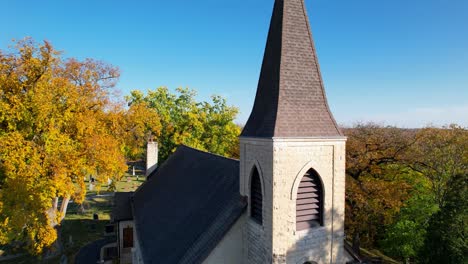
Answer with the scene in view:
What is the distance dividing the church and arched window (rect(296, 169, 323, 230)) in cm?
3

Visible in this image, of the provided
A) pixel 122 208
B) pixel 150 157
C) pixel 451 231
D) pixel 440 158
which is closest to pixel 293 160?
pixel 451 231

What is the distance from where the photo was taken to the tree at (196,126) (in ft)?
111

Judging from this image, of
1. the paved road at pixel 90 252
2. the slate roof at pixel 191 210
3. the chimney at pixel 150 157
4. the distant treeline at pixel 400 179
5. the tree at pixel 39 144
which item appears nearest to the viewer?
the slate roof at pixel 191 210

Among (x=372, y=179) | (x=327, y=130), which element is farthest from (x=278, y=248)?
(x=372, y=179)

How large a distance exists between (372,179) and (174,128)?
23.5 m

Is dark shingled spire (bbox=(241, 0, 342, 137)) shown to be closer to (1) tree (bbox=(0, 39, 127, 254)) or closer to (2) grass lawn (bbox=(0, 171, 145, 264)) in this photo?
(1) tree (bbox=(0, 39, 127, 254))

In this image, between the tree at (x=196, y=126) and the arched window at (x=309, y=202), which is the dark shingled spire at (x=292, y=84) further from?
the tree at (x=196, y=126)

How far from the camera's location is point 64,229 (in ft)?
87.5

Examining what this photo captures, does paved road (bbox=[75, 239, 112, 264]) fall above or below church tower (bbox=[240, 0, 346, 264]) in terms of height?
below

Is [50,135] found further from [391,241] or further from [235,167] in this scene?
[391,241]

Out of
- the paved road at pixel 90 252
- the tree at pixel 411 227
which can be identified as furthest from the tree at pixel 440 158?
the paved road at pixel 90 252

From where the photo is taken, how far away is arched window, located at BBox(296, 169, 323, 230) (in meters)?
8.05

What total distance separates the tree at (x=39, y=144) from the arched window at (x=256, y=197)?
13.5 m

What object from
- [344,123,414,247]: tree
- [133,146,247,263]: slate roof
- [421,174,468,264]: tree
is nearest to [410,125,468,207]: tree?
[344,123,414,247]: tree
